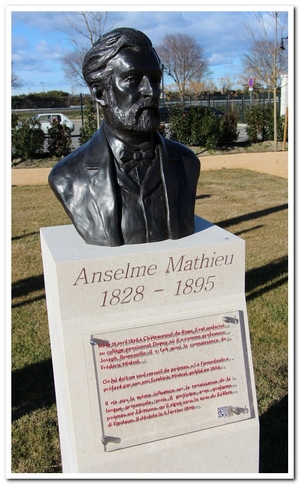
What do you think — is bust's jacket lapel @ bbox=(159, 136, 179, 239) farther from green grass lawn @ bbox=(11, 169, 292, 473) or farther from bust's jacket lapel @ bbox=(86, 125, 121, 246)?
green grass lawn @ bbox=(11, 169, 292, 473)

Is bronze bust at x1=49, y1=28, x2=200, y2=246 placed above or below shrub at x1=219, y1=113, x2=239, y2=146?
below

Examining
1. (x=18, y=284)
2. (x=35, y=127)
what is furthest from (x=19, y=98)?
(x=18, y=284)

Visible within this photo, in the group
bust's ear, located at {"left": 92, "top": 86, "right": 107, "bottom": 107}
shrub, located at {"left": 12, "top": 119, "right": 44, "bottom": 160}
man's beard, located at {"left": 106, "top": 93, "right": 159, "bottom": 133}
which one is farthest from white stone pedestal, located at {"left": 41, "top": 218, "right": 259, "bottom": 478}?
shrub, located at {"left": 12, "top": 119, "right": 44, "bottom": 160}

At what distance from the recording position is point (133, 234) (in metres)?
2.84

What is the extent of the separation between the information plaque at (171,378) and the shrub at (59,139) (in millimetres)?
12978

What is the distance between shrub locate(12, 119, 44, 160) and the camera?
14.8 meters

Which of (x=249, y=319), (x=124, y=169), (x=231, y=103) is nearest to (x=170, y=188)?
(x=124, y=169)

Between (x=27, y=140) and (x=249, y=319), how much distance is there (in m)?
11.3

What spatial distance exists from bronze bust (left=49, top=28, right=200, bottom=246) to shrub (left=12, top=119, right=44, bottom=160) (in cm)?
1240

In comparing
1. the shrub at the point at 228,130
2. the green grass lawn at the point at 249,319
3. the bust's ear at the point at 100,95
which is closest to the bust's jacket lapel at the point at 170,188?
the bust's ear at the point at 100,95

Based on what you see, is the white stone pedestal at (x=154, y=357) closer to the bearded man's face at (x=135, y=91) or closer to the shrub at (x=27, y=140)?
the bearded man's face at (x=135, y=91)

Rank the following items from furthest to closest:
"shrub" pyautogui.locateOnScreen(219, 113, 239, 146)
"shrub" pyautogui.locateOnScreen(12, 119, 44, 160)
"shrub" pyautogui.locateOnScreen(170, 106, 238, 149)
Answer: "shrub" pyautogui.locateOnScreen(219, 113, 239, 146) < "shrub" pyautogui.locateOnScreen(170, 106, 238, 149) < "shrub" pyautogui.locateOnScreen(12, 119, 44, 160)

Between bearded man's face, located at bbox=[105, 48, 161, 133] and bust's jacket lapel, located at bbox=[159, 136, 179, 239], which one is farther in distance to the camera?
bust's jacket lapel, located at bbox=[159, 136, 179, 239]
